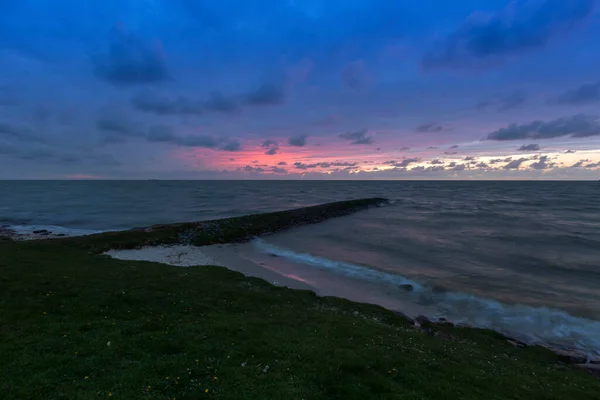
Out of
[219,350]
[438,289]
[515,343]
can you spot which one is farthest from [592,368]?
[219,350]

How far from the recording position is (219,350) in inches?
455

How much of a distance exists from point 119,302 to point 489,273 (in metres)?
36.1

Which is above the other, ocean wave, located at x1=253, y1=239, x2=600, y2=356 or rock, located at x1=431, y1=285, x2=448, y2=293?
rock, located at x1=431, y1=285, x2=448, y2=293

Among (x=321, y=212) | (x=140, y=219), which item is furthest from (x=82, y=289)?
(x=321, y=212)

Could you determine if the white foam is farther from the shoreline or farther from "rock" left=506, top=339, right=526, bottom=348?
"rock" left=506, top=339, right=526, bottom=348

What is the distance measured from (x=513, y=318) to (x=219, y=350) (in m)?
23.4

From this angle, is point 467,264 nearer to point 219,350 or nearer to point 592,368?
point 592,368

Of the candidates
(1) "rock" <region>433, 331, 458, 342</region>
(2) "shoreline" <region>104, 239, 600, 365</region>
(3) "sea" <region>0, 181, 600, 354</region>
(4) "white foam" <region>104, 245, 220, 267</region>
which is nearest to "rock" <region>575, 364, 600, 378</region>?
(2) "shoreline" <region>104, 239, 600, 365</region>

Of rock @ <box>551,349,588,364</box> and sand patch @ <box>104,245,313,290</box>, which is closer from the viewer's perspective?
rock @ <box>551,349,588,364</box>

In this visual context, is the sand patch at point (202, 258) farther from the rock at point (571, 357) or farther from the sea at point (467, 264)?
the rock at point (571, 357)

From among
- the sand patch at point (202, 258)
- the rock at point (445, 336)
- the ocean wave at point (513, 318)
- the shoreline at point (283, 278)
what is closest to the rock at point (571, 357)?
the shoreline at point (283, 278)

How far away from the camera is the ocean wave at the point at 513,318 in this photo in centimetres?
2126

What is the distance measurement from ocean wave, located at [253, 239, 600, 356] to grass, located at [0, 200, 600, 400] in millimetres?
3242

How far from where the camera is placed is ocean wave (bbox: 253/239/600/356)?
69.8 ft
